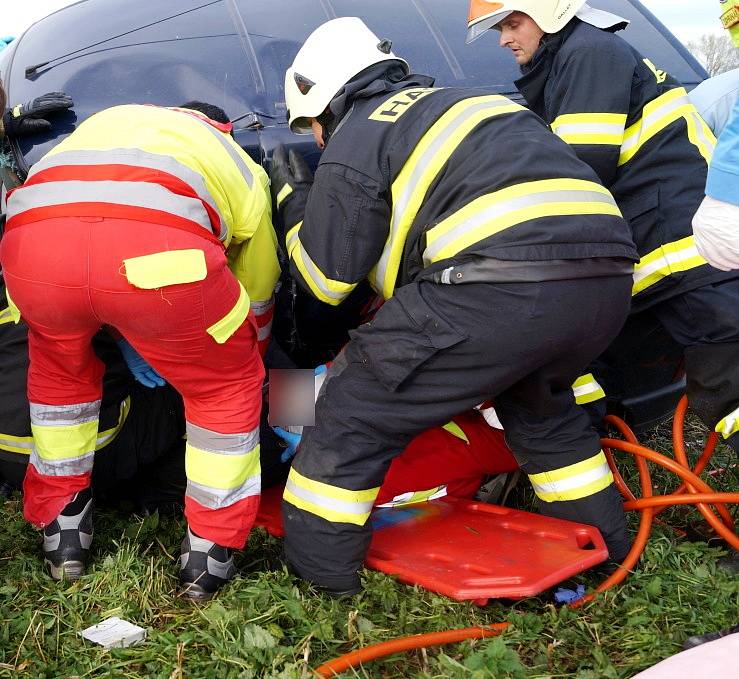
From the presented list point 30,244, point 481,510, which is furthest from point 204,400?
point 481,510

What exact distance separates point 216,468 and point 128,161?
892 mm

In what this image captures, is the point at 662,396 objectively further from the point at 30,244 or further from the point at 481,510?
the point at 30,244

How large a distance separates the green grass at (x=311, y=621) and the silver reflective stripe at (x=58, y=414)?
418 mm

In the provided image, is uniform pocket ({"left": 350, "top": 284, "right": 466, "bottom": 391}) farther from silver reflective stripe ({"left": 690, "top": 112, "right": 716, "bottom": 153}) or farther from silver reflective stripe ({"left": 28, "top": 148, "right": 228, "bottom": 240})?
silver reflective stripe ({"left": 690, "top": 112, "right": 716, "bottom": 153})

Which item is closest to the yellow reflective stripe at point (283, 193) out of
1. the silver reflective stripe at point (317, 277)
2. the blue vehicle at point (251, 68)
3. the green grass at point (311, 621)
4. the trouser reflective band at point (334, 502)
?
the silver reflective stripe at point (317, 277)

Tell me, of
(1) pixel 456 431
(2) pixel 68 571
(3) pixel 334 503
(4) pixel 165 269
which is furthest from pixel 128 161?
(1) pixel 456 431

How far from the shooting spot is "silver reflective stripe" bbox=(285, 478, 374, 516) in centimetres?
235

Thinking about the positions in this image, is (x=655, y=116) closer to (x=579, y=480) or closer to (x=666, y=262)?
(x=666, y=262)

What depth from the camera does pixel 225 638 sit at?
81.5 inches

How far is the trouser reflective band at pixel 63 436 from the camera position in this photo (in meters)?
2.44

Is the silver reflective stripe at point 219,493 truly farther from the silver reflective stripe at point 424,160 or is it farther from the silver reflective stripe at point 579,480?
the silver reflective stripe at point 579,480

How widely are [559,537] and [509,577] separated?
30 centimetres

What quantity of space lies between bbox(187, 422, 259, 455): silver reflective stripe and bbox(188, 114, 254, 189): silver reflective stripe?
0.75m

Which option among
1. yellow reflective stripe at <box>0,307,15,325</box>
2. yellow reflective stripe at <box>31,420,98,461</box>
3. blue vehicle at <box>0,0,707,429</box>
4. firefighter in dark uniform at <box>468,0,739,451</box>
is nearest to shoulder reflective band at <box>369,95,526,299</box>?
firefighter in dark uniform at <box>468,0,739,451</box>
